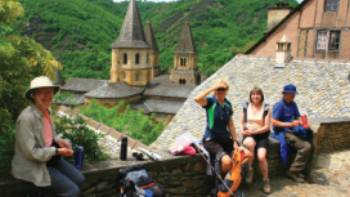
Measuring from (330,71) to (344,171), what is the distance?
8967 mm

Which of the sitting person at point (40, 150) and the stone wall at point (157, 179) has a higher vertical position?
the sitting person at point (40, 150)

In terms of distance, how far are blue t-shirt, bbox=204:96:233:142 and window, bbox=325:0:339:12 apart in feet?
53.2

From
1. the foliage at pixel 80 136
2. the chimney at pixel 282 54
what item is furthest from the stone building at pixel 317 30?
the foliage at pixel 80 136

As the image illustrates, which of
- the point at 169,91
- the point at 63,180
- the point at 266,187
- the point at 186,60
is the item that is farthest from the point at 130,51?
the point at 63,180

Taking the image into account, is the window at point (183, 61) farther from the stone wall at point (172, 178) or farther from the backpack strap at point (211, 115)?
the backpack strap at point (211, 115)

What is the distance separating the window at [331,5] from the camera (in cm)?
1822

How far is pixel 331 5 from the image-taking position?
18.3m

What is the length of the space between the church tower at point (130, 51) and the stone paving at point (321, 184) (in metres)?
39.0

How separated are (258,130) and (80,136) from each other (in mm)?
2669

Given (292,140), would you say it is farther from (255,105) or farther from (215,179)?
(215,179)

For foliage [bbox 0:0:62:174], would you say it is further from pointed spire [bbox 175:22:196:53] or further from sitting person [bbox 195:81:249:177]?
pointed spire [bbox 175:22:196:53]

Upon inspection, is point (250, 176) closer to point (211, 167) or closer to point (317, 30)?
point (211, 167)

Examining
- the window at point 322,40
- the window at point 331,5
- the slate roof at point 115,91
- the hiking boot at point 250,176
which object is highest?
the window at point 331,5

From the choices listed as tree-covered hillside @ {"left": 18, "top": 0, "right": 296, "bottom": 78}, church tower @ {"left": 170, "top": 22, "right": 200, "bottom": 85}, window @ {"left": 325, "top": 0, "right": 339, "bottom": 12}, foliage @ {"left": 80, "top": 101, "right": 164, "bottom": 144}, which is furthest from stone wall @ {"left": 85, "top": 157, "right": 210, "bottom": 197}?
tree-covered hillside @ {"left": 18, "top": 0, "right": 296, "bottom": 78}
